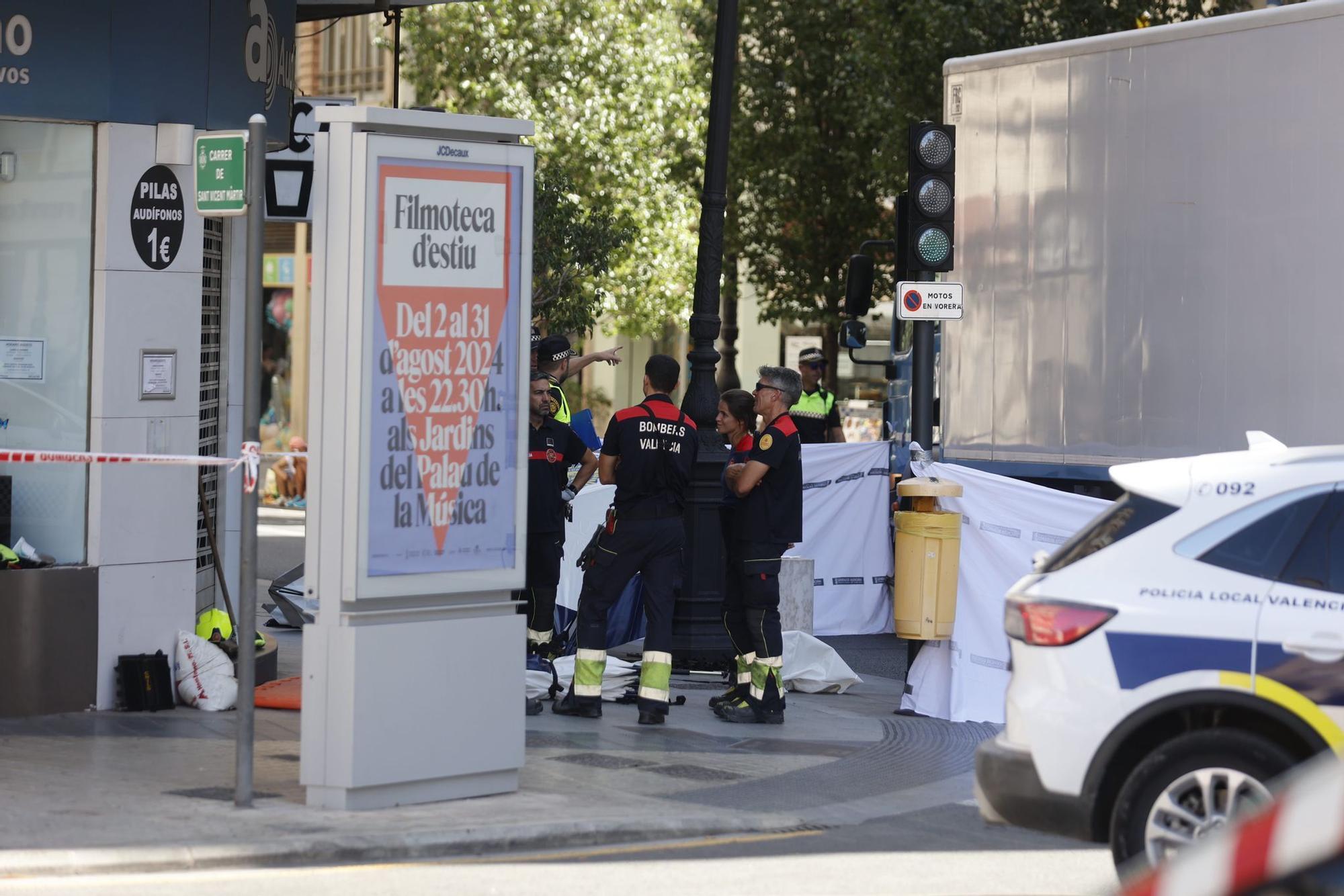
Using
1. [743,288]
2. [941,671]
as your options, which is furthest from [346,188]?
[743,288]

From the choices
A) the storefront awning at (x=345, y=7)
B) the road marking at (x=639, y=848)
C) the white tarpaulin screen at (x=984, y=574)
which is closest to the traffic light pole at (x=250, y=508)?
the road marking at (x=639, y=848)

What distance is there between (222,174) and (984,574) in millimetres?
5354

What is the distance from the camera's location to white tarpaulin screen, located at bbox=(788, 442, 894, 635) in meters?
15.2

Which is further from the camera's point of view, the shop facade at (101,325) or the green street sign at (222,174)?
the shop facade at (101,325)

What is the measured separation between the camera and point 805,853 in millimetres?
7449

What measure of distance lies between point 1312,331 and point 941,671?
3.10 meters

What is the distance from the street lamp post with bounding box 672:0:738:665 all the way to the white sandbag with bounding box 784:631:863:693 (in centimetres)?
46

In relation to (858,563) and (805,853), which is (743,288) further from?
(805,853)

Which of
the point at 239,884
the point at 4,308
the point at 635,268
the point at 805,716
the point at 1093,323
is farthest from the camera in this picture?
the point at 635,268

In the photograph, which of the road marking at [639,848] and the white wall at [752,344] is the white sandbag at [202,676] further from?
the white wall at [752,344]

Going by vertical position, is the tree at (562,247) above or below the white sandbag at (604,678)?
above

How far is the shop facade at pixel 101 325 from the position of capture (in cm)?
989

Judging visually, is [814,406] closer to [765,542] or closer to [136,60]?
[765,542]

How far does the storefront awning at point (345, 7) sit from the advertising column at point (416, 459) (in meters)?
5.63
